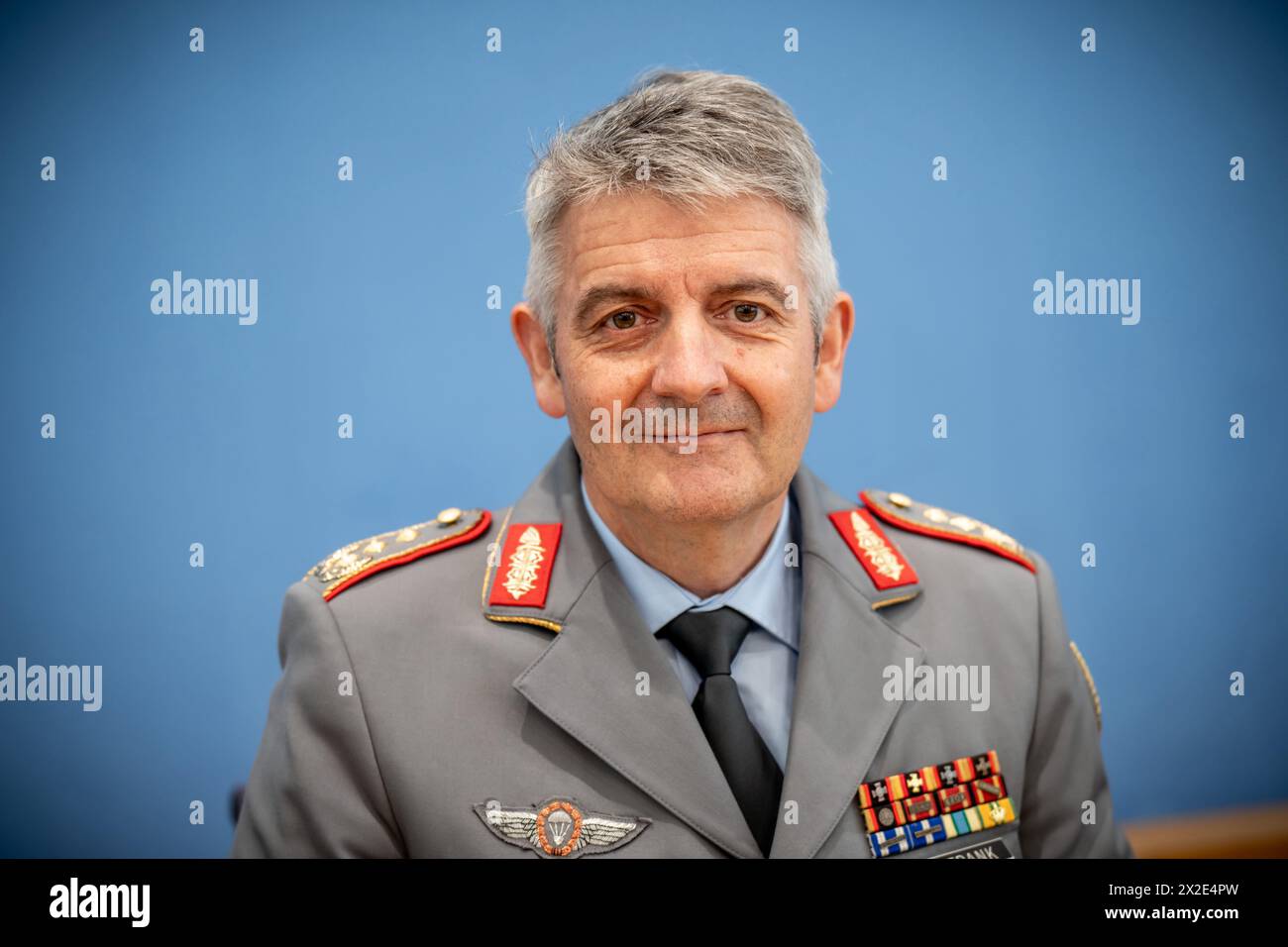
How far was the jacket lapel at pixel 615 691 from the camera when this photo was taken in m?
1.52

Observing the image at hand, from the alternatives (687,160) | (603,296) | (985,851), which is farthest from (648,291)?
(985,851)

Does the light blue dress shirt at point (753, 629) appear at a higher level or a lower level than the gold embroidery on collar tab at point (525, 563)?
lower

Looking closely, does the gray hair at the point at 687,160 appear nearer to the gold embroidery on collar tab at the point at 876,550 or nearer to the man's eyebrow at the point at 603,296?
the man's eyebrow at the point at 603,296

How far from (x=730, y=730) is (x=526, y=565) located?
1.38 ft

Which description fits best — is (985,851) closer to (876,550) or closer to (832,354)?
(876,550)

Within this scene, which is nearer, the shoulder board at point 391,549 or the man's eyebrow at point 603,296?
the man's eyebrow at point 603,296

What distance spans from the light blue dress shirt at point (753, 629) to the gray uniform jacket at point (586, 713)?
0.05 m

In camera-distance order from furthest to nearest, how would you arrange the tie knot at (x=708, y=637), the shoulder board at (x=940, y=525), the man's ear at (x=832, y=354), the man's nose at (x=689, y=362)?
the shoulder board at (x=940, y=525), the man's ear at (x=832, y=354), the tie knot at (x=708, y=637), the man's nose at (x=689, y=362)

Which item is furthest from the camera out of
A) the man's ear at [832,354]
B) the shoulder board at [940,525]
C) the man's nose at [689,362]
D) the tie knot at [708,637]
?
the shoulder board at [940,525]

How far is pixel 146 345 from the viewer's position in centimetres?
193

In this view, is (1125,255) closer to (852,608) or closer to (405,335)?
(852,608)

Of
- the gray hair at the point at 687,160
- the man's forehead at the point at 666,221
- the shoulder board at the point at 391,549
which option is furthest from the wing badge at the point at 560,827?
the man's forehead at the point at 666,221

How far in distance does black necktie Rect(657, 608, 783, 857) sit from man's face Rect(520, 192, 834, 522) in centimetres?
20
